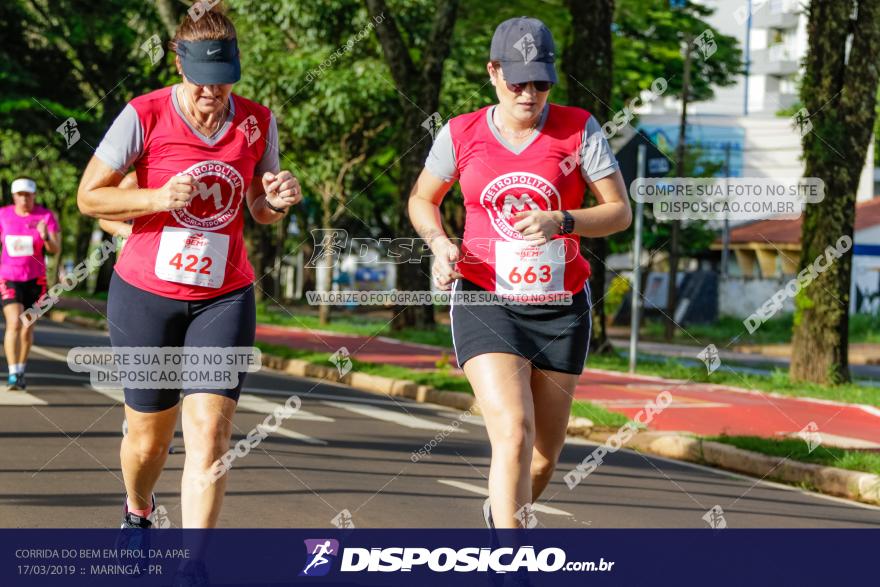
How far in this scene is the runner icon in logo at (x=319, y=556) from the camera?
5519 mm

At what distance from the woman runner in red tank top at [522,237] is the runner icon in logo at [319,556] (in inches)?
31.6

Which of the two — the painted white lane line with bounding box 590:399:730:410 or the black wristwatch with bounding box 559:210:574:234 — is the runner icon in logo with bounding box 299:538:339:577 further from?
the painted white lane line with bounding box 590:399:730:410

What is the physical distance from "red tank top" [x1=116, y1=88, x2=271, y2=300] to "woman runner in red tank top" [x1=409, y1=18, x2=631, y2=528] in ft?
2.49

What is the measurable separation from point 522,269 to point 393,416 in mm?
8062

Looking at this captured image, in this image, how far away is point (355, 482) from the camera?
838cm

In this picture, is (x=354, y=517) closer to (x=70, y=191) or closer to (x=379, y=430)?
(x=379, y=430)

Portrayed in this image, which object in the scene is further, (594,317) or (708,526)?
(594,317)

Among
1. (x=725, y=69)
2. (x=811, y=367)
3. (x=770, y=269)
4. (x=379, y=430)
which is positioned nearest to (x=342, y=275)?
(x=770, y=269)

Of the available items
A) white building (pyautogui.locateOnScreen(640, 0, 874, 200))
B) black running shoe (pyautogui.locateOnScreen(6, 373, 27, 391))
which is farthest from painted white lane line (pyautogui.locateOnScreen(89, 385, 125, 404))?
white building (pyautogui.locateOnScreen(640, 0, 874, 200))

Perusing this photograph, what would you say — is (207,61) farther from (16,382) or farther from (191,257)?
(16,382)

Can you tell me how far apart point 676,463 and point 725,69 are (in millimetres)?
32179

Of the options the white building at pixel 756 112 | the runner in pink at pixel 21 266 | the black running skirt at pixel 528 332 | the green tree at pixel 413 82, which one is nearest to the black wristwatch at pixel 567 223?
the black running skirt at pixel 528 332

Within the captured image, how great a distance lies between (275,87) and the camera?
27.5m

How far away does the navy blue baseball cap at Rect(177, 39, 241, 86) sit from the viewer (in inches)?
186
